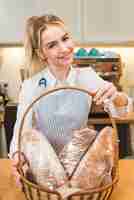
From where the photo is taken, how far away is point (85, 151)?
87 cm

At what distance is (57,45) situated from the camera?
111 cm

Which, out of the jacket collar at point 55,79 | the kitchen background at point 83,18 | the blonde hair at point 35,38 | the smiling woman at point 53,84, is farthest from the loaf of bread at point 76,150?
the kitchen background at point 83,18

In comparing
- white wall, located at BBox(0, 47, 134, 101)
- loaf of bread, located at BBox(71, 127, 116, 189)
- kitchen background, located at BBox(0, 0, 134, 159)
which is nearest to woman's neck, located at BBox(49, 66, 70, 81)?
loaf of bread, located at BBox(71, 127, 116, 189)

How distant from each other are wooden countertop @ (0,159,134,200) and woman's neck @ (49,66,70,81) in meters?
0.35

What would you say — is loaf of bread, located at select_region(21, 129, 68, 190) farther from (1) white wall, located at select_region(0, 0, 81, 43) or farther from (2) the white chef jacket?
(1) white wall, located at select_region(0, 0, 81, 43)

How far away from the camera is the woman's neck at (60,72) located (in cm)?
115

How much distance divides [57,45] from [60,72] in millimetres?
92

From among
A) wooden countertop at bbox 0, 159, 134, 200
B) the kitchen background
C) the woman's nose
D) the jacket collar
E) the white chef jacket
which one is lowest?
wooden countertop at bbox 0, 159, 134, 200

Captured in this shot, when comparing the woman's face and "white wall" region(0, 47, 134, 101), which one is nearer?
the woman's face

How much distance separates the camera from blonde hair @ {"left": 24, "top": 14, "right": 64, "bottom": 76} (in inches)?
45.1

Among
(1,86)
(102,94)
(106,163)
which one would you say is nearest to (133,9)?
(1,86)

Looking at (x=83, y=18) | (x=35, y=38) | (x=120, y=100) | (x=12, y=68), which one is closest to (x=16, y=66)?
(x=12, y=68)

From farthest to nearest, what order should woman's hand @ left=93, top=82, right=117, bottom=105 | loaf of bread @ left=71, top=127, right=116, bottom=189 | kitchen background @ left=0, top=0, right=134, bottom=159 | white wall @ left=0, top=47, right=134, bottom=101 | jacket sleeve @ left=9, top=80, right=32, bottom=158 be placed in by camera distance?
white wall @ left=0, top=47, right=134, bottom=101 → kitchen background @ left=0, top=0, right=134, bottom=159 → jacket sleeve @ left=9, top=80, right=32, bottom=158 → woman's hand @ left=93, top=82, right=117, bottom=105 → loaf of bread @ left=71, top=127, right=116, bottom=189

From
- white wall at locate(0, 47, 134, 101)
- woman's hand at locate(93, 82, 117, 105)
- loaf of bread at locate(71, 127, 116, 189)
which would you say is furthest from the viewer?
white wall at locate(0, 47, 134, 101)
